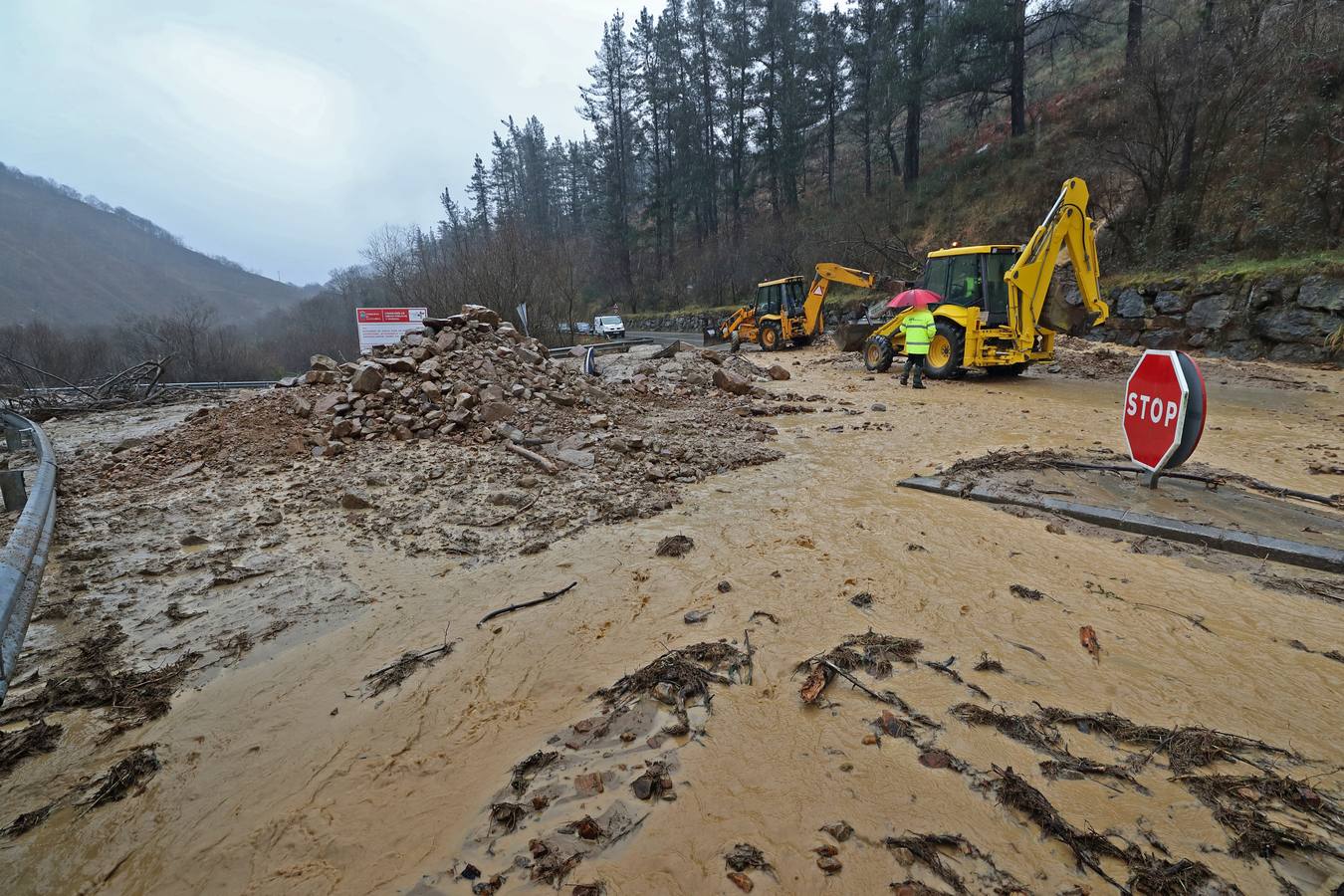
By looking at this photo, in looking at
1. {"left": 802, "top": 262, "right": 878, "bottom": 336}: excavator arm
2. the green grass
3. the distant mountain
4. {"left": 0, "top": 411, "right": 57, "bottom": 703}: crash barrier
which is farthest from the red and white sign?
the distant mountain

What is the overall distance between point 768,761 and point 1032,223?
22534mm

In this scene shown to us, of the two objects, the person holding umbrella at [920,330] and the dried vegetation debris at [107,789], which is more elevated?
the person holding umbrella at [920,330]

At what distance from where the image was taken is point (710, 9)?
3572 cm

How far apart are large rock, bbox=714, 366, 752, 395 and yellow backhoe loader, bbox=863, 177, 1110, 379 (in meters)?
4.82

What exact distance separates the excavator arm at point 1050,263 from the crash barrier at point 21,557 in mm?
13543

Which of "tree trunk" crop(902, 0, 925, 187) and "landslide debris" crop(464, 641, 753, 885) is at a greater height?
"tree trunk" crop(902, 0, 925, 187)

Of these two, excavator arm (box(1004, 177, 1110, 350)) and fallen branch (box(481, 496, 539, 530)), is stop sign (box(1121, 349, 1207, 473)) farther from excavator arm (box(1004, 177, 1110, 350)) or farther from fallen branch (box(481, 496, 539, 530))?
excavator arm (box(1004, 177, 1110, 350))

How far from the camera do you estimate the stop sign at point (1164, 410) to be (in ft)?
14.8

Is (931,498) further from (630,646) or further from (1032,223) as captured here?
(1032,223)

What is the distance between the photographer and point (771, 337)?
69.2 feet

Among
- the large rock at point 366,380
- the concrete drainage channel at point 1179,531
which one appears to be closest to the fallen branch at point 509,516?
the large rock at point 366,380

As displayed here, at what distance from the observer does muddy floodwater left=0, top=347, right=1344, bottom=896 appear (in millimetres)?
2016

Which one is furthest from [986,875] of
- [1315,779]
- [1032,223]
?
[1032,223]

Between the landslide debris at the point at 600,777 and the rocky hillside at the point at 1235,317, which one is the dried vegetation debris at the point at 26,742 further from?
the rocky hillside at the point at 1235,317
